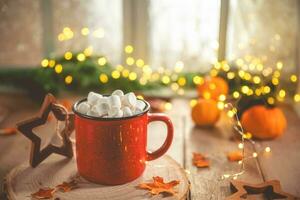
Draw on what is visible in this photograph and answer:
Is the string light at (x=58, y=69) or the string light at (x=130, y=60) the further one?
the string light at (x=130, y=60)

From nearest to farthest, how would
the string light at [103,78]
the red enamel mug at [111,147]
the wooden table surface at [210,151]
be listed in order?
the red enamel mug at [111,147] → the wooden table surface at [210,151] → the string light at [103,78]

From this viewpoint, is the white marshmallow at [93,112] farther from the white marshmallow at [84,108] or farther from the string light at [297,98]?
the string light at [297,98]

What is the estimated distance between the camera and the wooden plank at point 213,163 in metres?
0.93

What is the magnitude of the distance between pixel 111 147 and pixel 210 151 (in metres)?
0.37

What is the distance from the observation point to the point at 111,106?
2.74 feet

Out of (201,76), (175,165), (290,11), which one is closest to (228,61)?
(201,76)

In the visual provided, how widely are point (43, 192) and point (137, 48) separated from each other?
831 millimetres

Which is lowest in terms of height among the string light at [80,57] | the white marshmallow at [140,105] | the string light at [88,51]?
the white marshmallow at [140,105]

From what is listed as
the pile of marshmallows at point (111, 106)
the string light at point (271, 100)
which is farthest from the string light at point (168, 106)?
the pile of marshmallows at point (111, 106)

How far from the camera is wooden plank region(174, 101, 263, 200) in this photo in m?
0.93

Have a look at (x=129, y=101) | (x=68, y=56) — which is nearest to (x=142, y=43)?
(x=68, y=56)

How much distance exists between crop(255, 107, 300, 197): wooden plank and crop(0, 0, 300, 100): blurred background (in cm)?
31

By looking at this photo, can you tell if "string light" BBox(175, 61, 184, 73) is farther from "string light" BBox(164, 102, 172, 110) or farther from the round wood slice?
the round wood slice

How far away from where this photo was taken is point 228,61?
1544mm
